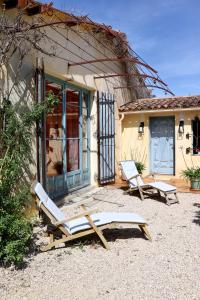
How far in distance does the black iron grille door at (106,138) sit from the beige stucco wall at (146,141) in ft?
5.15

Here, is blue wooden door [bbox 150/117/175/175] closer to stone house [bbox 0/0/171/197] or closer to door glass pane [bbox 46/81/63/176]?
stone house [bbox 0/0/171/197]

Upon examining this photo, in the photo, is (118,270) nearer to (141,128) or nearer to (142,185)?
(142,185)

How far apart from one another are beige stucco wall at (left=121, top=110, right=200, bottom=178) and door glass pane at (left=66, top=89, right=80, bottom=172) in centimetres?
336

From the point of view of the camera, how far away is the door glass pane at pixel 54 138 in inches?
249

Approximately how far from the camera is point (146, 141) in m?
10.5

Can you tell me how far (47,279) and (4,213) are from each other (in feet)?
3.45

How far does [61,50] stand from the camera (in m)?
6.43

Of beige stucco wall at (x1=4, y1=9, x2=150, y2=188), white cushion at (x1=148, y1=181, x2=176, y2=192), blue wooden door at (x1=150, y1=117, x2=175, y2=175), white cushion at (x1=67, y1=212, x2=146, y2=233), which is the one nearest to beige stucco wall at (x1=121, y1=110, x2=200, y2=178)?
blue wooden door at (x1=150, y1=117, x2=175, y2=175)

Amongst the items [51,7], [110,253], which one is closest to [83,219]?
[110,253]

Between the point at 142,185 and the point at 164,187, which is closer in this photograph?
the point at 164,187

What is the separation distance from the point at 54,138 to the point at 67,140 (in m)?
0.62

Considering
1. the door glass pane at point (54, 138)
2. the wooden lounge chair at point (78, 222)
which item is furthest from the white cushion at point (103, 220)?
the door glass pane at point (54, 138)

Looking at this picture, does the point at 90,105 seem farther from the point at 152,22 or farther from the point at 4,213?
the point at 4,213

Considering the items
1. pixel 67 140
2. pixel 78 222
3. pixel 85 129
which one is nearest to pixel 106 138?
pixel 85 129
